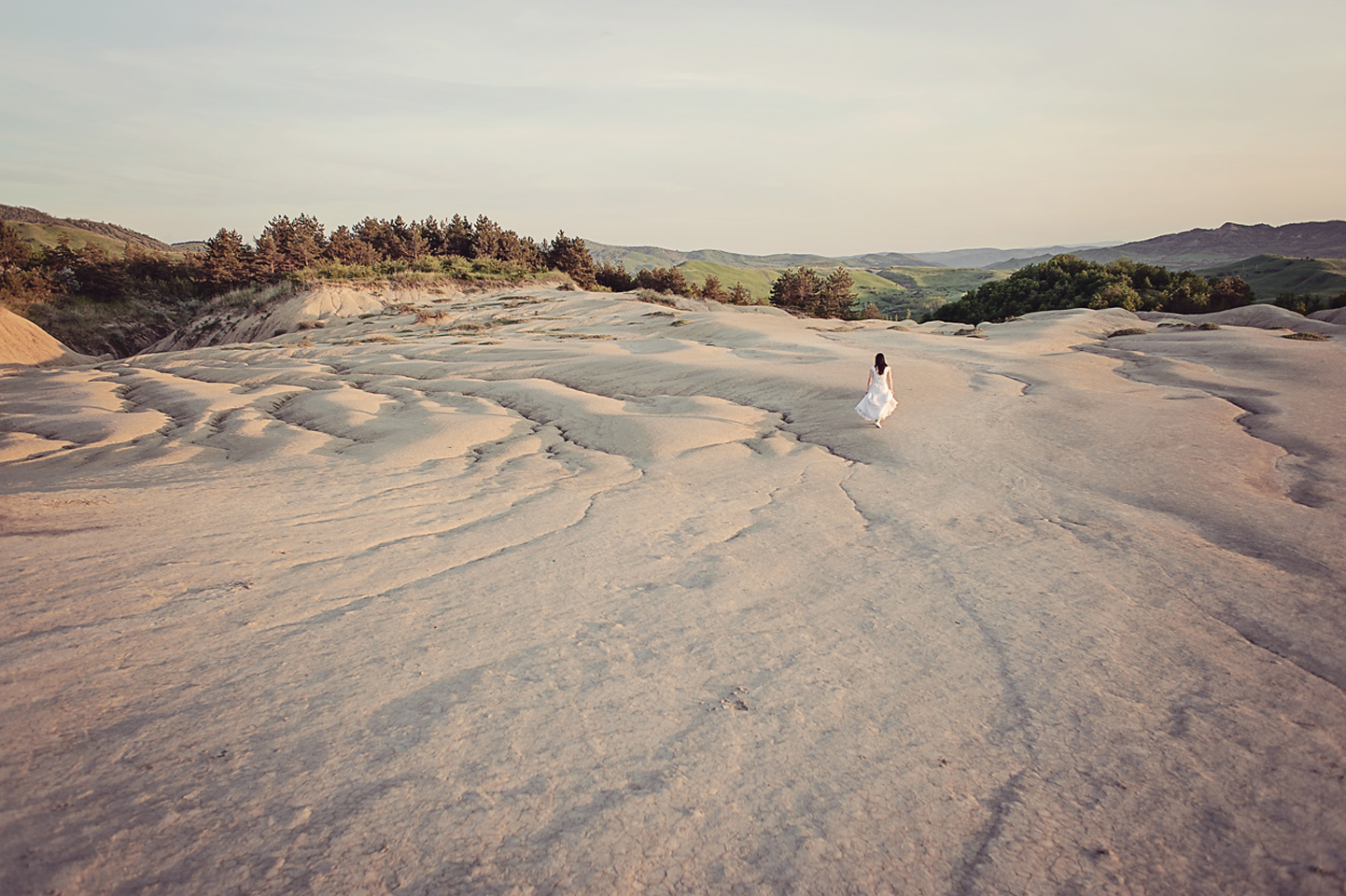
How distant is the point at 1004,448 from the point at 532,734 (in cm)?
603

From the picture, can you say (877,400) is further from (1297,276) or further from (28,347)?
(1297,276)

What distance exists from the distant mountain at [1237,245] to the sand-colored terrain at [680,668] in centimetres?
11864

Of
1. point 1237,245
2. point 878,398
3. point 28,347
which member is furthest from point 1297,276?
point 1237,245

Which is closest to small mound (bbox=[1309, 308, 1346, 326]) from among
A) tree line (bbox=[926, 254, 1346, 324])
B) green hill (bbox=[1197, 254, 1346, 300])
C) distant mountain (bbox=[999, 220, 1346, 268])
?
tree line (bbox=[926, 254, 1346, 324])

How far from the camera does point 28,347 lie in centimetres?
1641

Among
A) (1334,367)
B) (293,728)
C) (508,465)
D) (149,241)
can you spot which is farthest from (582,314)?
(149,241)

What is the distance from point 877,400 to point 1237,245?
18037 cm

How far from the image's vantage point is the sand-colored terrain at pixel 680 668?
1773 millimetres

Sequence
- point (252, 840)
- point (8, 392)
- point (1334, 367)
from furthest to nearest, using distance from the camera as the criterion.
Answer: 1. point (8, 392)
2. point (1334, 367)
3. point (252, 840)

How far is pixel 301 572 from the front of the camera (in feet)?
11.3

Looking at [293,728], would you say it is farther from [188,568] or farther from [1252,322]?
[1252,322]

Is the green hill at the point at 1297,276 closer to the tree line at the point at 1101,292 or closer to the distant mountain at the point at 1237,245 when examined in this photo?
the tree line at the point at 1101,292

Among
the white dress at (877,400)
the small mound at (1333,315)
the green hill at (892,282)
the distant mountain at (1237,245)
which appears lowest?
the white dress at (877,400)

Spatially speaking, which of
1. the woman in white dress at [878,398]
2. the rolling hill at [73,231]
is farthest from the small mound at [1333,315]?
the rolling hill at [73,231]
